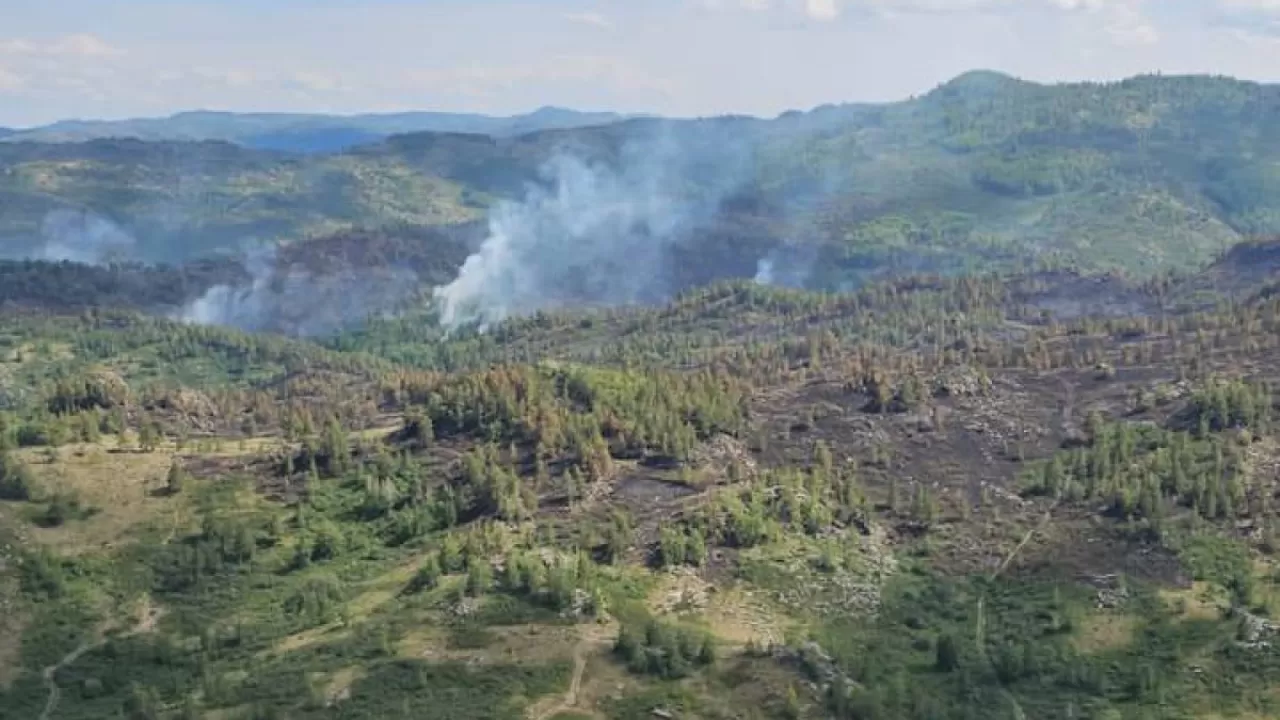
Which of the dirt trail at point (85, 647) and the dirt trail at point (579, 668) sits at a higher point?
the dirt trail at point (579, 668)

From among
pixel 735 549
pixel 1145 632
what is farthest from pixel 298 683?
pixel 1145 632

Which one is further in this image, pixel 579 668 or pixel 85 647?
pixel 85 647

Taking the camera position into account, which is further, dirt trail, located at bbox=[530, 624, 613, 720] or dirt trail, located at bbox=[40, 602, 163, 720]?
dirt trail, located at bbox=[40, 602, 163, 720]

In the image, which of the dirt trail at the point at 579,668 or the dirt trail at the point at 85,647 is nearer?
the dirt trail at the point at 579,668

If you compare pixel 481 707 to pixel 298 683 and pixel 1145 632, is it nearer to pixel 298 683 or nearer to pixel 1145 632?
pixel 298 683
